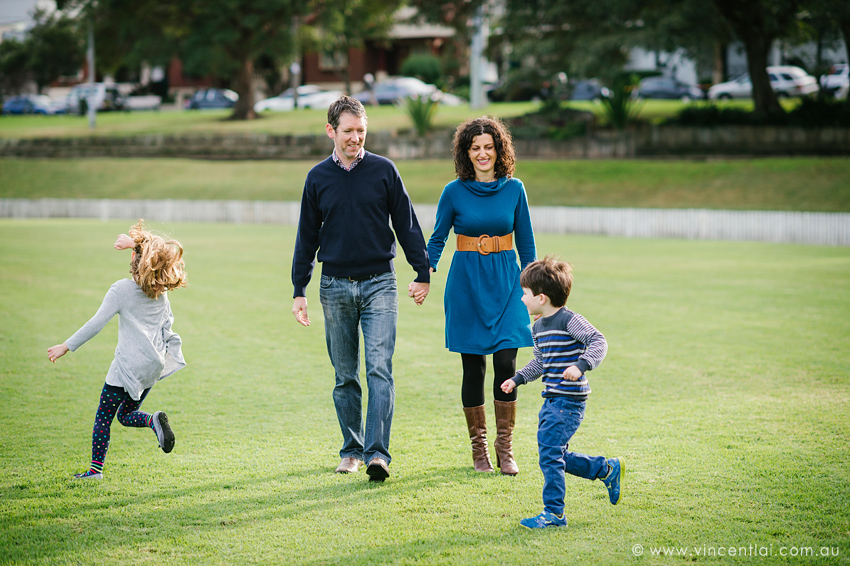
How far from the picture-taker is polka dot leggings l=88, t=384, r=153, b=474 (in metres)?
4.84

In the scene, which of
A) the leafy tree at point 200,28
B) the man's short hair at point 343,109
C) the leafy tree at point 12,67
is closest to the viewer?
the man's short hair at point 343,109

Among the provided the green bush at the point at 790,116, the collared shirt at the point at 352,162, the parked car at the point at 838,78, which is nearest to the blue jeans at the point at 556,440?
the collared shirt at the point at 352,162

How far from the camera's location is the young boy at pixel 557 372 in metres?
4.03

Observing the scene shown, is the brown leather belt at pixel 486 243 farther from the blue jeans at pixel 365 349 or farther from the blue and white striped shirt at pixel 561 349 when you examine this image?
the blue and white striped shirt at pixel 561 349

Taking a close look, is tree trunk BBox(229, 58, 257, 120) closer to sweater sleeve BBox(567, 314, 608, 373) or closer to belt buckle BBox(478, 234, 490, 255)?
belt buckle BBox(478, 234, 490, 255)

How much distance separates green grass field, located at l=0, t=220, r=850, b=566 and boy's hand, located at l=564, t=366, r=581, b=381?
76 cm

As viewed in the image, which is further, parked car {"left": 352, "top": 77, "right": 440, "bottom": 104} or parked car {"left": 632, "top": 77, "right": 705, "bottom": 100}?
parked car {"left": 352, "top": 77, "right": 440, "bottom": 104}

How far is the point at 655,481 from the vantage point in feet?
15.5

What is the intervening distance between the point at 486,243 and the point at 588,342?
47.8 inches

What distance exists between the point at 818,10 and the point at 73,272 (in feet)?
69.8

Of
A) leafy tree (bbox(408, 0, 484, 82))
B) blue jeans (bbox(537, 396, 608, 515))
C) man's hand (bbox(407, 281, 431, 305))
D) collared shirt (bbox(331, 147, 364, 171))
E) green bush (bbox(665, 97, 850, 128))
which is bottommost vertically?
blue jeans (bbox(537, 396, 608, 515))

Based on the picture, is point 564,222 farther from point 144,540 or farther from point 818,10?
point 144,540

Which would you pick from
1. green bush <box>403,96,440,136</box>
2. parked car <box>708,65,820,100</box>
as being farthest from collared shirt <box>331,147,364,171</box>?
parked car <box>708,65,820,100</box>

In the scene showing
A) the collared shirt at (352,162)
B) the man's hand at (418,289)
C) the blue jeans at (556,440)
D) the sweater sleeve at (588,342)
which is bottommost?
the blue jeans at (556,440)
